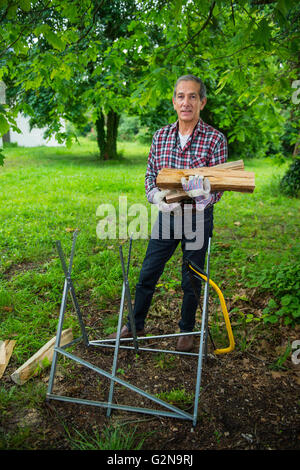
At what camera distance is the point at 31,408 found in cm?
228

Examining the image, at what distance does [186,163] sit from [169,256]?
0.76 m

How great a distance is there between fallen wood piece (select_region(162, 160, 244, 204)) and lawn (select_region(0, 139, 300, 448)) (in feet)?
4.73

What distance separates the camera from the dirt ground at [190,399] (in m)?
2.06

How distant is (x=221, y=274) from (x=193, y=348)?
54.9 inches

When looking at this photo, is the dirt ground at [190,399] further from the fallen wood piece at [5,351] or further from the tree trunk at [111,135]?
the tree trunk at [111,135]

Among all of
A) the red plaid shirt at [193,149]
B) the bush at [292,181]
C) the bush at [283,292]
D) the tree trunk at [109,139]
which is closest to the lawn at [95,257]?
the bush at [283,292]

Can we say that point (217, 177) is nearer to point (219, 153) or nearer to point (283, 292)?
point (219, 153)

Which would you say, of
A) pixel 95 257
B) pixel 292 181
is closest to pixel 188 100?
pixel 95 257

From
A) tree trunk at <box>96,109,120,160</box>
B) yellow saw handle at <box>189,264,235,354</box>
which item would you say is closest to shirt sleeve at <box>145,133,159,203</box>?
yellow saw handle at <box>189,264,235,354</box>

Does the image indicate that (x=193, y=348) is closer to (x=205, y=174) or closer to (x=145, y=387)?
(x=145, y=387)
